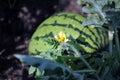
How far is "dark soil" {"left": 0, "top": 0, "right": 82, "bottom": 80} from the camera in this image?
3180 mm

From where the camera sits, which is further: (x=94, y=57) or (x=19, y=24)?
Result: (x=19, y=24)

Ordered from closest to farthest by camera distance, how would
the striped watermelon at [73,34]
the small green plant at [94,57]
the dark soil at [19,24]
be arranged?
the small green plant at [94,57] → the striped watermelon at [73,34] → the dark soil at [19,24]

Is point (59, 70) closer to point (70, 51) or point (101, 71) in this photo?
point (70, 51)

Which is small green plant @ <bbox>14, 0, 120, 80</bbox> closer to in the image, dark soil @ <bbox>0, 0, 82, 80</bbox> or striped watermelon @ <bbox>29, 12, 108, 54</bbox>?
striped watermelon @ <bbox>29, 12, 108, 54</bbox>

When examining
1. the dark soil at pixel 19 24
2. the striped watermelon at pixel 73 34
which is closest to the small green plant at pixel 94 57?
the striped watermelon at pixel 73 34

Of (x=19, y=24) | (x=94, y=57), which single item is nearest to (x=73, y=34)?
(x=94, y=57)

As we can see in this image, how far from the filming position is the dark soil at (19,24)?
3.18 m

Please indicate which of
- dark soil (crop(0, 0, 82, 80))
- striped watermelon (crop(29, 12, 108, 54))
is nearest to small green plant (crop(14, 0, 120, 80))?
striped watermelon (crop(29, 12, 108, 54))

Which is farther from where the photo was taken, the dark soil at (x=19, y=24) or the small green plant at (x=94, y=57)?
the dark soil at (x=19, y=24)

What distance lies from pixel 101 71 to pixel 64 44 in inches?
18.9

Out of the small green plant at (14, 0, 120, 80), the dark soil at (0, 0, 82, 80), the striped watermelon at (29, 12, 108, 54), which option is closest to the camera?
the small green plant at (14, 0, 120, 80)

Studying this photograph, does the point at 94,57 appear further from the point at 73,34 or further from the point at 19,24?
the point at 19,24

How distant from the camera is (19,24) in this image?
3.62m

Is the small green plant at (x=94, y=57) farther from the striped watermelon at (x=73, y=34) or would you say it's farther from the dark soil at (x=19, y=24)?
the dark soil at (x=19, y=24)
